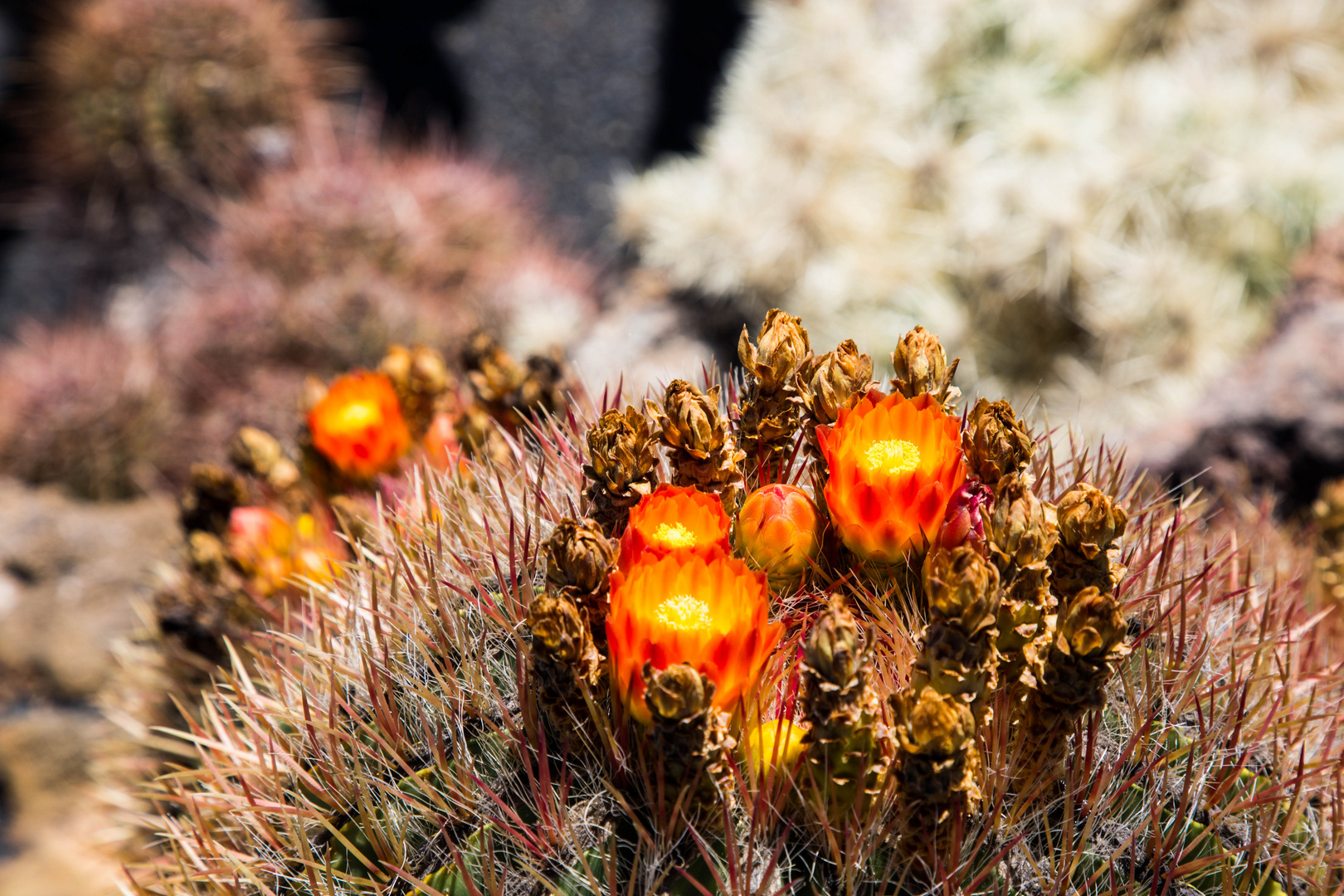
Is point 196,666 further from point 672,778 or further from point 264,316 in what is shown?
point 264,316

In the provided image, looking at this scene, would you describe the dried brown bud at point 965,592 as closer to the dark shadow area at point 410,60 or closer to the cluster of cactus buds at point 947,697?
the cluster of cactus buds at point 947,697

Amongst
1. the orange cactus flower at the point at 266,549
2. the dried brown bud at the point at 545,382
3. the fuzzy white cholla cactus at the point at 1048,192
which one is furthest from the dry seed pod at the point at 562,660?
the fuzzy white cholla cactus at the point at 1048,192

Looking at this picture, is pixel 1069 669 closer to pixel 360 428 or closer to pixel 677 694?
pixel 677 694

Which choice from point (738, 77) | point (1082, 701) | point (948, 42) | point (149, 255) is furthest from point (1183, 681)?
point (149, 255)

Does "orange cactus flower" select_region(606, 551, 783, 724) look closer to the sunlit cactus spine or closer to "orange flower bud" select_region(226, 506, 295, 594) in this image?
the sunlit cactus spine

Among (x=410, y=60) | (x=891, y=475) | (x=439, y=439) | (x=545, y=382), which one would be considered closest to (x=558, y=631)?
(x=891, y=475)

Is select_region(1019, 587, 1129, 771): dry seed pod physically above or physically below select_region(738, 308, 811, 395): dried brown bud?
below

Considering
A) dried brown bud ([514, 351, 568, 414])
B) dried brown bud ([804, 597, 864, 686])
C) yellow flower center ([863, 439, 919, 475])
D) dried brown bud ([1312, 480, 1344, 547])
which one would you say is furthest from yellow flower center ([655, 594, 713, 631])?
dried brown bud ([1312, 480, 1344, 547])
